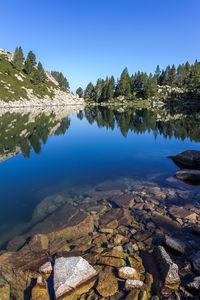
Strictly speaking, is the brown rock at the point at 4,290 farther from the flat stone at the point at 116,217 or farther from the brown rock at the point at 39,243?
the flat stone at the point at 116,217

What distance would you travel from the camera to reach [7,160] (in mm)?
28188

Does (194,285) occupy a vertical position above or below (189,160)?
above

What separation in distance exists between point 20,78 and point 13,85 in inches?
751

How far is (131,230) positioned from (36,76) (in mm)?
152238

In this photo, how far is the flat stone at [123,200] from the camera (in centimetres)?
1668

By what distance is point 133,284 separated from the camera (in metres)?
9.20

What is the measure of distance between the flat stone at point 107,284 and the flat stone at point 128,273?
31cm

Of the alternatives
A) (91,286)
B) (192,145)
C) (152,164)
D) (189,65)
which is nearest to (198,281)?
(91,286)

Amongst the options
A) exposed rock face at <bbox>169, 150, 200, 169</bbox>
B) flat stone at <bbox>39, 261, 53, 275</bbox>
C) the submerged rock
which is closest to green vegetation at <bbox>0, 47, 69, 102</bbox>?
exposed rock face at <bbox>169, 150, 200, 169</bbox>

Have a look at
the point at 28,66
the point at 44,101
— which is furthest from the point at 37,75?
the point at 44,101

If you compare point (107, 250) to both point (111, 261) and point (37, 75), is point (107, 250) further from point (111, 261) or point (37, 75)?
point (37, 75)

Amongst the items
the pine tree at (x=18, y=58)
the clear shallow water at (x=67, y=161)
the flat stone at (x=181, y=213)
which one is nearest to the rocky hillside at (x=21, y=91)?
the pine tree at (x=18, y=58)

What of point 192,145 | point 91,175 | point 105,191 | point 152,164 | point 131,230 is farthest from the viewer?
point 192,145

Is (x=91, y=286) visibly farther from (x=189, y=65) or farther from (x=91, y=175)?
(x=189, y=65)
